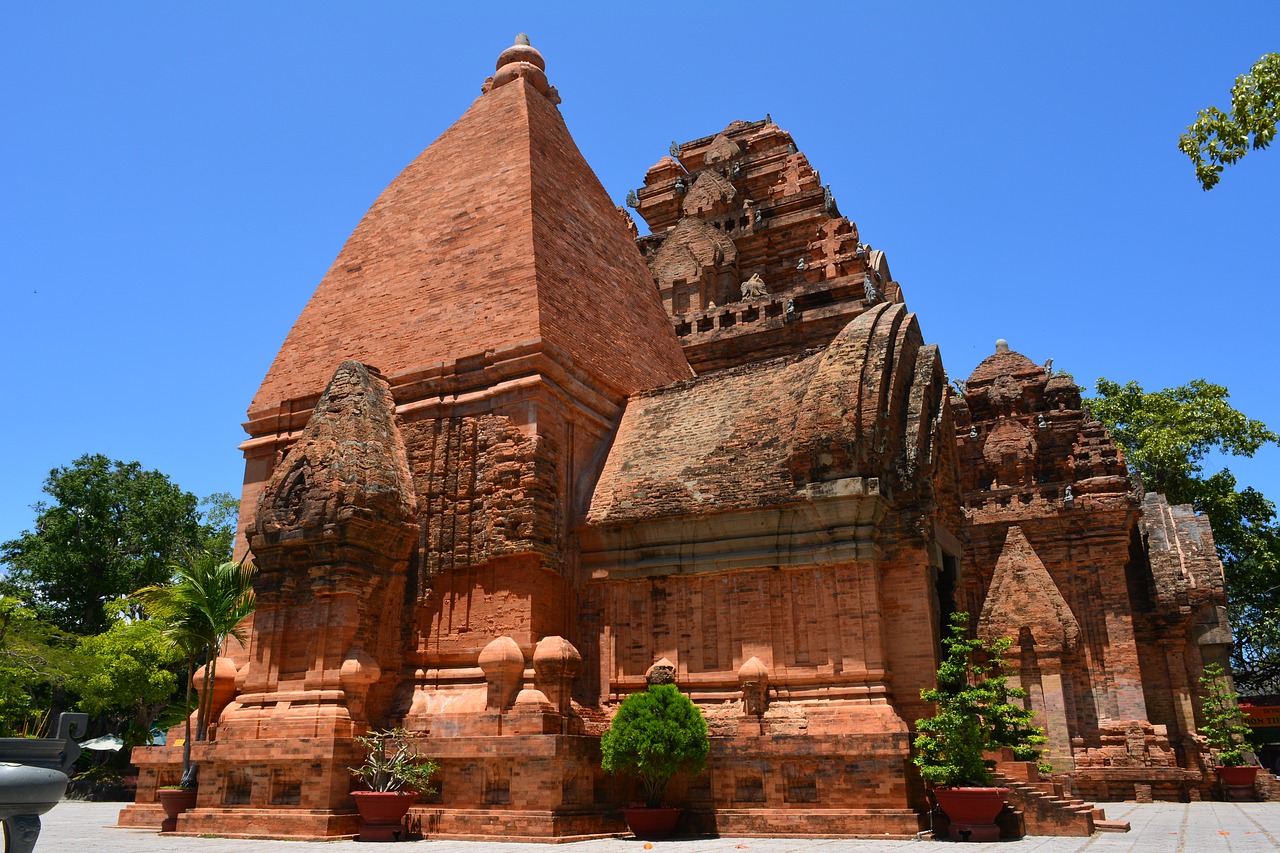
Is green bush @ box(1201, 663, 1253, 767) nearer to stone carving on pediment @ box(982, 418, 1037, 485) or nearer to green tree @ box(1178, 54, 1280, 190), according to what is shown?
stone carving on pediment @ box(982, 418, 1037, 485)

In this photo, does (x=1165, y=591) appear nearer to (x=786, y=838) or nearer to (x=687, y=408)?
(x=687, y=408)

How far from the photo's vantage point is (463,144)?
20078 millimetres

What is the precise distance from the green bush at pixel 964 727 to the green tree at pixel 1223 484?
26822mm


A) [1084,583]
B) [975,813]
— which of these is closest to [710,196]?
[1084,583]

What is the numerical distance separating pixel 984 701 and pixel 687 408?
6706 millimetres

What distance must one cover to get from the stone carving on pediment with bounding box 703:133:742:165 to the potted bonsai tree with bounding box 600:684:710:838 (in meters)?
20.9

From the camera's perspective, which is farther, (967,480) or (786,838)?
(967,480)

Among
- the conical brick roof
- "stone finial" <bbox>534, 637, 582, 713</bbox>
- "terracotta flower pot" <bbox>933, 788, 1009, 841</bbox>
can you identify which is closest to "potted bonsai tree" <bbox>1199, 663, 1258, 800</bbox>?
"terracotta flower pot" <bbox>933, 788, 1009, 841</bbox>

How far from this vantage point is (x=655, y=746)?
1226 cm

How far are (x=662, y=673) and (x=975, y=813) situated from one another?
4405mm

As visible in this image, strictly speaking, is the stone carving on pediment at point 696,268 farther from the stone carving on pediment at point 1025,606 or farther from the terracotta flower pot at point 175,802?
the terracotta flower pot at point 175,802

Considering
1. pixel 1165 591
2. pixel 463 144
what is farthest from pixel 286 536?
pixel 1165 591

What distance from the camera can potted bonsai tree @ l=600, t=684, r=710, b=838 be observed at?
1234 cm

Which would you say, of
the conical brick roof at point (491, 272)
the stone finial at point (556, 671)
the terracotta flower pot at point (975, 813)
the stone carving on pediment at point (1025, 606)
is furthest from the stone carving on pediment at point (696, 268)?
the terracotta flower pot at point (975, 813)
